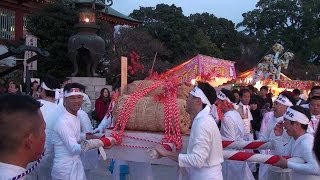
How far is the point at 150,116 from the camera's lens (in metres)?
5.20

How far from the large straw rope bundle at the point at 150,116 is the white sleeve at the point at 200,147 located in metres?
0.62

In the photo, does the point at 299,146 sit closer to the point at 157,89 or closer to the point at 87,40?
the point at 157,89

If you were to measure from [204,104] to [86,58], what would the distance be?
13.2 metres

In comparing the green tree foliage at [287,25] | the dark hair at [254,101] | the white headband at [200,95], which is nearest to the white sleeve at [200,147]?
the white headband at [200,95]

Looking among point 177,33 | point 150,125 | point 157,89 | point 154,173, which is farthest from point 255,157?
point 177,33

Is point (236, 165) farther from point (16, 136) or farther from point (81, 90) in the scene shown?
point (16, 136)

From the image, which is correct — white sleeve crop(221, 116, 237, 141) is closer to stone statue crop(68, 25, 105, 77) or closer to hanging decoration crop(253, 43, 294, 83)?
stone statue crop(68, 25, 105, 77)

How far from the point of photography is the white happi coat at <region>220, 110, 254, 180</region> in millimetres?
7395

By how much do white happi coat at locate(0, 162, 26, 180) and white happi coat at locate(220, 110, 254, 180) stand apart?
16.3 feet

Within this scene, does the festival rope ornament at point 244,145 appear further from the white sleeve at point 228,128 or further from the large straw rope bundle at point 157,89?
the white sleeve at point 228,128

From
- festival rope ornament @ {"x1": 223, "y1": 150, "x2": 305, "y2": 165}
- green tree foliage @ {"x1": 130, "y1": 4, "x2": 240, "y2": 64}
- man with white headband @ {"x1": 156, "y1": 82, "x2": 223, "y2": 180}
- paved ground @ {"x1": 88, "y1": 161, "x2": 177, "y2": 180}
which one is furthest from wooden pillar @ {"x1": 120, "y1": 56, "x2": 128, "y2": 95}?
green tree foliage @ {"x1": 130, "y1": 4, "x2": 240, "y2": 64}

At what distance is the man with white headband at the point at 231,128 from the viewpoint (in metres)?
7.40

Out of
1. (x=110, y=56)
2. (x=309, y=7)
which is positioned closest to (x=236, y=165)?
(x=110, y=56)

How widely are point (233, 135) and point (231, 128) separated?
Answer: 108 millimetres
